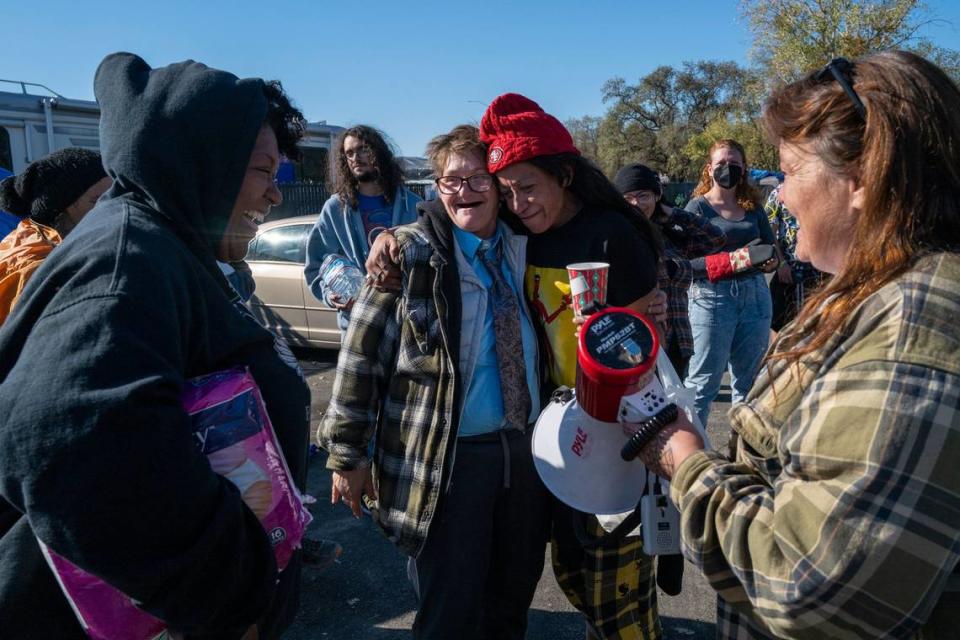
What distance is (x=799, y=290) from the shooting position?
16.3 feet

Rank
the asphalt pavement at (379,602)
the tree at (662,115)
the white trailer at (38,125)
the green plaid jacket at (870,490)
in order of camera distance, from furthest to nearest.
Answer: the tree at (662,115)
the white trailer at (38,125)
the asphalt pavement at (379,602)
the green plaid jacket at (870,490)

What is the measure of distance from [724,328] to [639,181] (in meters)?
1.24

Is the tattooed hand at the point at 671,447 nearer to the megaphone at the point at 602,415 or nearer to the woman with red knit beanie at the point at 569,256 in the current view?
the megaphone at the point at 602,415

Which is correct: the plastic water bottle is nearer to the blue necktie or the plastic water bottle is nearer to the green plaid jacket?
the blue necktie

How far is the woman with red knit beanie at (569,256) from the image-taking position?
2.21 m

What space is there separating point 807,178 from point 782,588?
73 cm

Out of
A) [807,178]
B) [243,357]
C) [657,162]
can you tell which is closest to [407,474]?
[243,357]

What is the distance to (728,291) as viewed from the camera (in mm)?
4262

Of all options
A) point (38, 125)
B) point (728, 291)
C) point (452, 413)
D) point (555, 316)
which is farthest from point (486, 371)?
point (38, 125)

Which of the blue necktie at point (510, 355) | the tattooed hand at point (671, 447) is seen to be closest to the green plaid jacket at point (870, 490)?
the tattooed hand at point (671, 447)

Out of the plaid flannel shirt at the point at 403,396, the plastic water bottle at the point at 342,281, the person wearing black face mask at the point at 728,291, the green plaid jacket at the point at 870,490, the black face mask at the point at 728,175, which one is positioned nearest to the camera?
the green plaid jacket at the point at 870,490

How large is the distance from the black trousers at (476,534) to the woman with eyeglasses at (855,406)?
34.3 inches

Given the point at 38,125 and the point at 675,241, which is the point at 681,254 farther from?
the point at 38,125

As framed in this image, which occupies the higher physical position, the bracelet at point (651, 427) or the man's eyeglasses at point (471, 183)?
the man's eyeglasses at point (471, 183)
